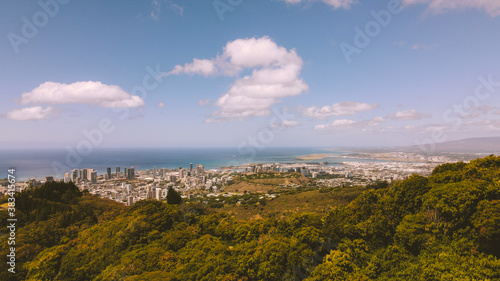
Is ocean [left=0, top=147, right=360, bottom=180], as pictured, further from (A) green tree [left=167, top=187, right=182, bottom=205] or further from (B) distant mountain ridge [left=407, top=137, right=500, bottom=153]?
(B) distant mountain ridge [left=407, top=137, right=500, bottom=153]

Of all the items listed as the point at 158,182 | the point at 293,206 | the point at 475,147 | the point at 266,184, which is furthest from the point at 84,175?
the point at 475,147

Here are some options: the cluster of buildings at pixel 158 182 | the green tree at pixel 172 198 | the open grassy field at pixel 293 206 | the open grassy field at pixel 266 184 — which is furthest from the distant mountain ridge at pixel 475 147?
the green tree at pixel 172 198

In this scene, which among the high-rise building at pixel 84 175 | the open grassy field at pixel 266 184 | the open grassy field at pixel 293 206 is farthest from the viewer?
the high-rise building at pixel 84 175

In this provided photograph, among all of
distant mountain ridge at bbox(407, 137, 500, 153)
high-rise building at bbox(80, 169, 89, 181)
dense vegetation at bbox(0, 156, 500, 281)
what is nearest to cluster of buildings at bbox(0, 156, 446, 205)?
high-rise building at bbox(80, 169, 89, 181)

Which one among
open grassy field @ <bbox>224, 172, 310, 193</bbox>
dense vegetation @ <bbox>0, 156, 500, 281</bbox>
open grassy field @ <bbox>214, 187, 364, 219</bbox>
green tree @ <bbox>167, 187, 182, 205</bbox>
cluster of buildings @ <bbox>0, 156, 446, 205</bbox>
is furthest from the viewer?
open grassy field @ <bbox>224, 172, 310, 193</bbox>

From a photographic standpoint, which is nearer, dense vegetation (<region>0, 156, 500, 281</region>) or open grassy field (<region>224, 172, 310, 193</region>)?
dense vegetation (<region>0, 156, 500, 281</region>)

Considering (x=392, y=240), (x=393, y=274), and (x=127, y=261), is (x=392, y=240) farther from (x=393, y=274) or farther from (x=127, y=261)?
(x=127, y=261)

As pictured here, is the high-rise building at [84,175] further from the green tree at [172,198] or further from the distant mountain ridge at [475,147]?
the distant mountain ridge at [475,147]

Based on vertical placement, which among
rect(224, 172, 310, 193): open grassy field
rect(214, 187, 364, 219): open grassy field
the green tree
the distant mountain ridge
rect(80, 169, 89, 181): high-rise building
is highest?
the distant mountain ridge
